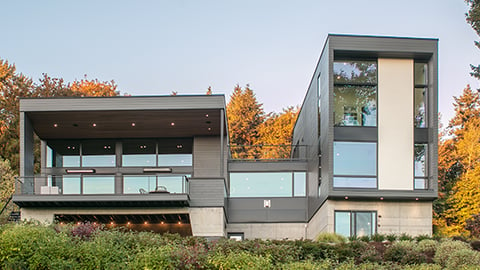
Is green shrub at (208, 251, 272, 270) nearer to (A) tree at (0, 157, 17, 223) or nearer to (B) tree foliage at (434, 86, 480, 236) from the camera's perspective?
(B) tree foliage at (434, 86, 480, 236)

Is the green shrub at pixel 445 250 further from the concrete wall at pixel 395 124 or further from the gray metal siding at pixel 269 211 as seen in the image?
the gray metal siding at pixel 269 211

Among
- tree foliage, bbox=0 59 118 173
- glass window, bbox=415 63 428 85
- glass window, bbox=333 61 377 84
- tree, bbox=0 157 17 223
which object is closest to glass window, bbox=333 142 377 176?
glass window, bbox=333 61 377 84

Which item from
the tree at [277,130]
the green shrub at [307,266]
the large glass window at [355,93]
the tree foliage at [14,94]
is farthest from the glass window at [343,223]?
the tree at [277,130]

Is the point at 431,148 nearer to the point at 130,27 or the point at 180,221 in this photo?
the point at 180,221

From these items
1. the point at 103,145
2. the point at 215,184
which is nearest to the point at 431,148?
the point at 215,184

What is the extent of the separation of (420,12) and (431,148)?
16.3 feet

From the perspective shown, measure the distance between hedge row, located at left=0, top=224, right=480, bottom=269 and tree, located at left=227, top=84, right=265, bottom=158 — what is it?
26.3 meters

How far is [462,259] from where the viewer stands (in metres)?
15.8

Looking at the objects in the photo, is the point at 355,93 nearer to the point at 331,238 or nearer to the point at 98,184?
the point at 331,238

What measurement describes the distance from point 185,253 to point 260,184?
12.4 meters

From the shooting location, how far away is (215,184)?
23.4m

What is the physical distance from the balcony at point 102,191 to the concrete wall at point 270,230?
4536 millimetres

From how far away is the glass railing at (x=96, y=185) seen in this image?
75.8 feet

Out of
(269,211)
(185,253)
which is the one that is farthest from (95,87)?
(185,253)
